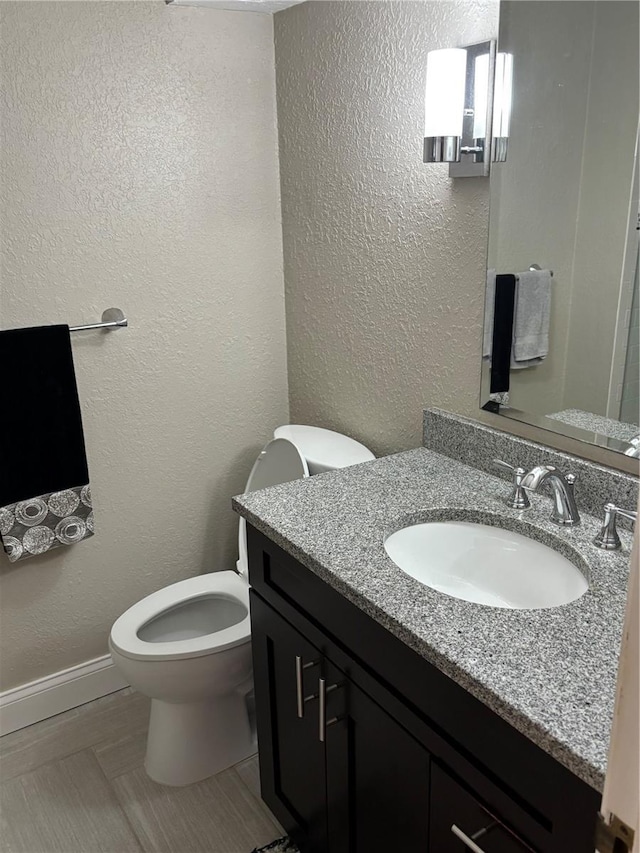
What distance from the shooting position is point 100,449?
212 cm

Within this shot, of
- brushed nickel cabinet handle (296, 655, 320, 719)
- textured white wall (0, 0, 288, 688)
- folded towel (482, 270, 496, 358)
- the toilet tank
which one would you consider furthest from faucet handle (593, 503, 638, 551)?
textured white wall (0, 0, 288, 688)

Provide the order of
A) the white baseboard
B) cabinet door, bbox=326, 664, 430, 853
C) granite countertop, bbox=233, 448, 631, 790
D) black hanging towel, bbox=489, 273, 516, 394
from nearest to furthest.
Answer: granite countertop, bbox=233, 448, 631, 790, cabinet door, bbox=326, 664, 430, 853, black hanging towel, bbox=489, 273, 516, 394, the white baseboard

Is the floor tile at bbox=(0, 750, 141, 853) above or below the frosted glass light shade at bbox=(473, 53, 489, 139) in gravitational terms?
below

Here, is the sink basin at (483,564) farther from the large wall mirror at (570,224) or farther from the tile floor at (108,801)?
the tile floor at (108,801)

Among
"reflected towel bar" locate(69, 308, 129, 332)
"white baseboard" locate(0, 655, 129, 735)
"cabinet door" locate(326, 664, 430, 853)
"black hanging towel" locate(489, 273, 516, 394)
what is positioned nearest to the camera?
"cabinet door" locate(326, 664, 430, 853)

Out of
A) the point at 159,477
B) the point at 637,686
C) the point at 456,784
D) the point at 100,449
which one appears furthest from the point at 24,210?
the point at 637,686

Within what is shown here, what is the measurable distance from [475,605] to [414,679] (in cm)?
15

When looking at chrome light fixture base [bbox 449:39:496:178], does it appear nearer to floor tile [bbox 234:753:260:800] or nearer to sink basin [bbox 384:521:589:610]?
sink basin [bbox 384:521:589:610]

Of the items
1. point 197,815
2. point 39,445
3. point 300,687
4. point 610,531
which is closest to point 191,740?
point 197,815

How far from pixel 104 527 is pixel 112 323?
2.01 feet

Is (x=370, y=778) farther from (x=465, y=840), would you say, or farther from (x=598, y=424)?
(x=598, y=424)

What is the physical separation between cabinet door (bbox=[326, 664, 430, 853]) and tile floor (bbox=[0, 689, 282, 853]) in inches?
18.0

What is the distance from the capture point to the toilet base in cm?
195

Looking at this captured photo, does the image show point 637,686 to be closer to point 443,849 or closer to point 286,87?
point 443,849
